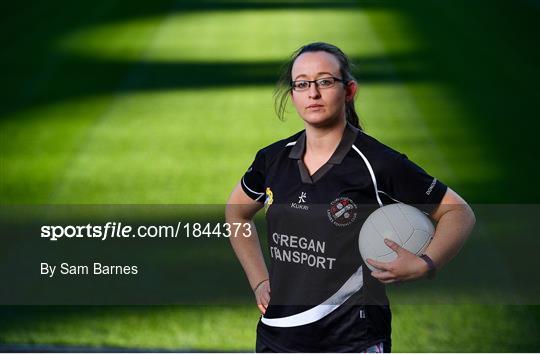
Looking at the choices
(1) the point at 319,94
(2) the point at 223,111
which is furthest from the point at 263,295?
(2) the point at 223,111

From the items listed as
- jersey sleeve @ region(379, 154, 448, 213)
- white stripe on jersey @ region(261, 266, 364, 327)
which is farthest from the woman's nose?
white stripe on jersey @ region(261, 266, 364, 327)

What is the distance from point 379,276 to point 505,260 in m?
4.16

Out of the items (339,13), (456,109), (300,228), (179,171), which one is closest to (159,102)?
(179,171)

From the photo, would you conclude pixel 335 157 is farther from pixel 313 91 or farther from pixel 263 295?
pixel 263 295

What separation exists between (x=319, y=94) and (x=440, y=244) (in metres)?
0.68

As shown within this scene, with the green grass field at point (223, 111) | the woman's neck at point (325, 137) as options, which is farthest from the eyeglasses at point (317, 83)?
the green grass field at point (223, 111)

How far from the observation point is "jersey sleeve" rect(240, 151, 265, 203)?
4.04 metres

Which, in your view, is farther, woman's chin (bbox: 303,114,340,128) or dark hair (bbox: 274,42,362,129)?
dark hair (bbox: 274,42,362,129)

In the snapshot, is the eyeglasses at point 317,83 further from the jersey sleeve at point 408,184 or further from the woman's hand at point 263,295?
the woman's hand at point 263,295

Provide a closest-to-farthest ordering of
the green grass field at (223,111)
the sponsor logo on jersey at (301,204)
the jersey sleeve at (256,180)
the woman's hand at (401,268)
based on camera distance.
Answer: the woman's hand at (401,268), the sponsor logo on jersey at (301,204), the jersey sleeve at (256,180), the green grass field at (223,111)

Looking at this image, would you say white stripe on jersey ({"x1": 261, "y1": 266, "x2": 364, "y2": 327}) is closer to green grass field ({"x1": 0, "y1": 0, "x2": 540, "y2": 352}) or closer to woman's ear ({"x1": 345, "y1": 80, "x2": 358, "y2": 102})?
woman's ear ({"x1": 345, "y1": 80, "x2": 358, "y2": 102})

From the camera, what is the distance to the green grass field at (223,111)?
663 cm

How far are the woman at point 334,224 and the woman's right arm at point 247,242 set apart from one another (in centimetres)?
35

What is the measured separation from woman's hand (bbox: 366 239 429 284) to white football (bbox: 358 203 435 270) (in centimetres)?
3
